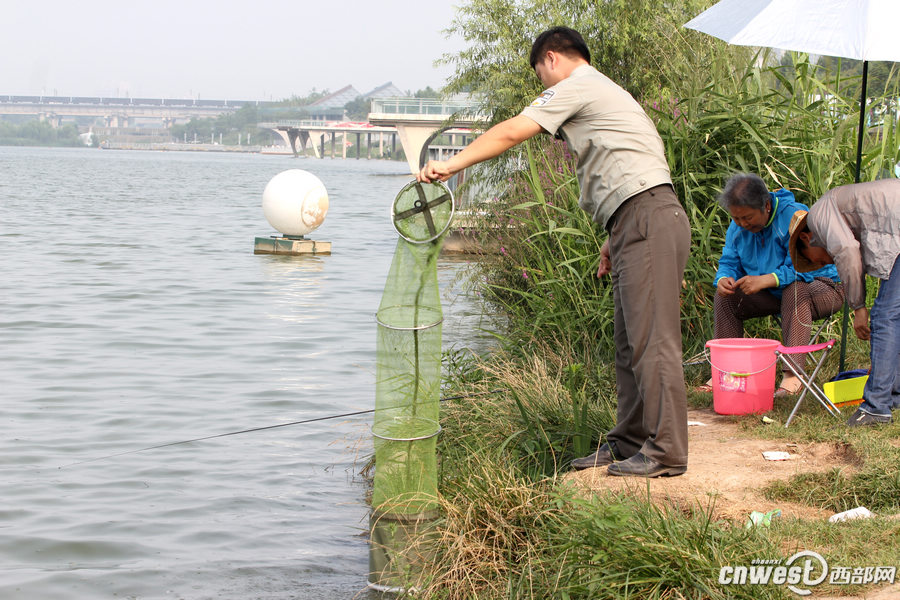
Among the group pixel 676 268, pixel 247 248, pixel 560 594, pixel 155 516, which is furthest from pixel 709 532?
pixel 247 248

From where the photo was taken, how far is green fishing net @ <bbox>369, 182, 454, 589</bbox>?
4.29m

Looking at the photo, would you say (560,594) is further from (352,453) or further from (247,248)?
(247,248)

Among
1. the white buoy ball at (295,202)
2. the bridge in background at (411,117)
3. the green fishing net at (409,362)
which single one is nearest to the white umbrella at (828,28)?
the green fishing net at (409,362)

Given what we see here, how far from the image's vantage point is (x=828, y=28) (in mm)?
5309

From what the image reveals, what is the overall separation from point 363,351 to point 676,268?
260 inches

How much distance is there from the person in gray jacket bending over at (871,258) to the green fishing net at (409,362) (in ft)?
7.06

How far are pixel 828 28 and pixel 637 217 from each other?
5.73 feet

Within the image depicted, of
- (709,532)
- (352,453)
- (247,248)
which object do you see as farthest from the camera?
(247,248)

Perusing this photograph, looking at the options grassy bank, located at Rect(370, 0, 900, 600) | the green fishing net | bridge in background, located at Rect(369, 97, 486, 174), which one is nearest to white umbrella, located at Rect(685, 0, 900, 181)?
grassy bank, located at Rect(370, 0, 900, 600)

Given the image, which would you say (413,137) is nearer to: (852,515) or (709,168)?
(709,168)

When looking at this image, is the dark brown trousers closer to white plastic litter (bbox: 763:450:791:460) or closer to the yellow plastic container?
white plastic litter (bbox: 763:450:791:460)

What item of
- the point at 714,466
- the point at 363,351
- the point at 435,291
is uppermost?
the point at 435,291

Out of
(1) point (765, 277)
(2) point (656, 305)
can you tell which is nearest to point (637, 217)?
(2) point (656, 305)

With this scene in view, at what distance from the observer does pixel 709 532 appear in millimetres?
3551
